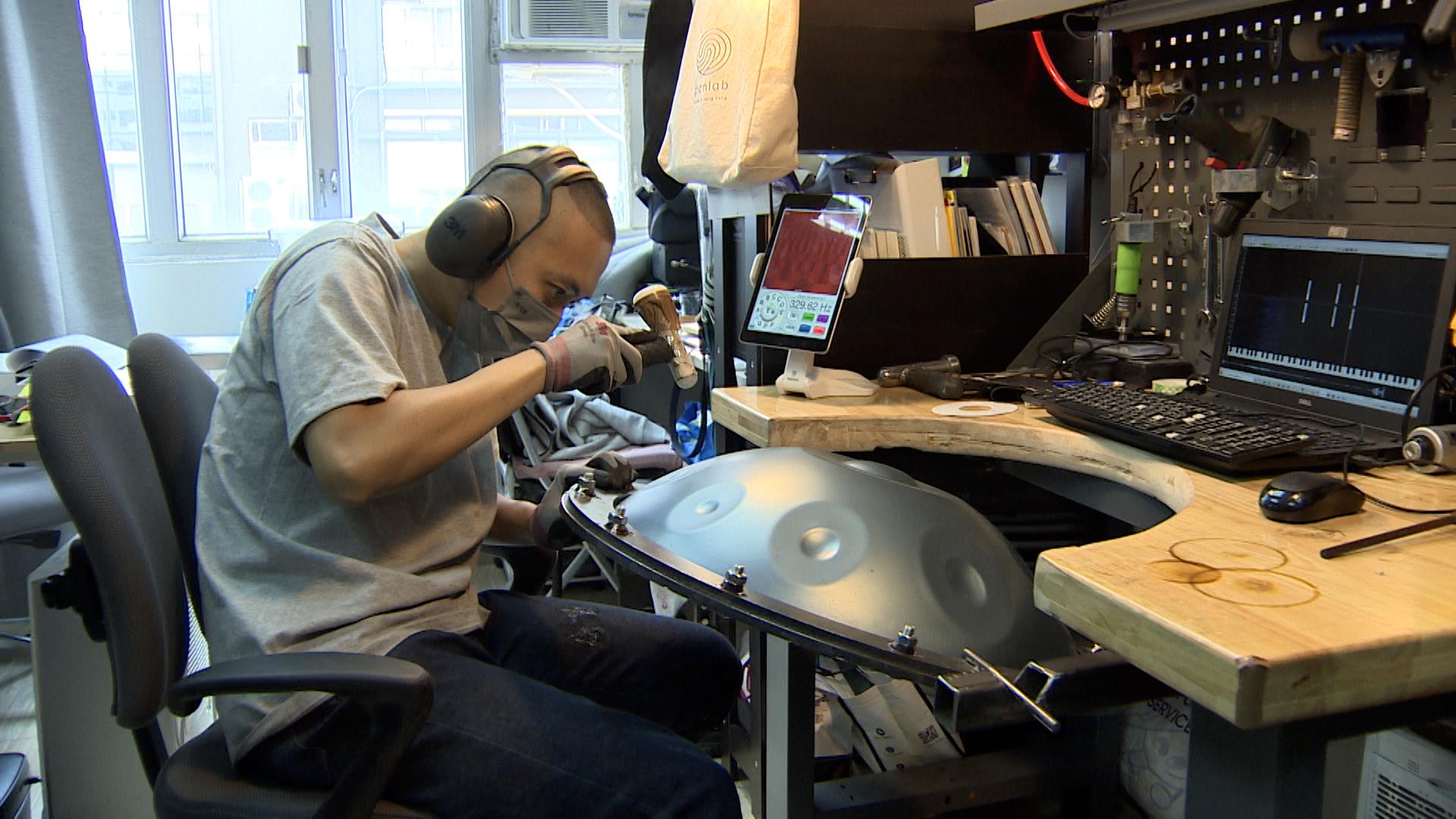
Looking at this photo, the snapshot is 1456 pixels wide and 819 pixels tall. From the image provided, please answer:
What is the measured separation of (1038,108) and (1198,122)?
1.30 feet

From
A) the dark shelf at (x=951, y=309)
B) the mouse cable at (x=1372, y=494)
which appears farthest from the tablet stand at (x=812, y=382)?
the mouse cable at (x=1372, y=494)

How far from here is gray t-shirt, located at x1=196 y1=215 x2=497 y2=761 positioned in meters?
1.13

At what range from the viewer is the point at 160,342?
4.29ft

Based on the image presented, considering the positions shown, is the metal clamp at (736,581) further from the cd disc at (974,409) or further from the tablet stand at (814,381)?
the tablet stand at (814,381)

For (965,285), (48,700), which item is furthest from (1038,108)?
(48,700)

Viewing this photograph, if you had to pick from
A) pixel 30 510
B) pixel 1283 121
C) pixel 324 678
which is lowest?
pixel 30 510

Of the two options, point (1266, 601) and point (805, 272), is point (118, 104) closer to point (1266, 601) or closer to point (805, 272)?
point (805, 272)

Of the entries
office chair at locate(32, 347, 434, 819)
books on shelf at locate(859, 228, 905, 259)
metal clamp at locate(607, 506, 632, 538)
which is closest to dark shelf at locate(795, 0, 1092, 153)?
books on shelf at locate(859, 228, 905, 259)

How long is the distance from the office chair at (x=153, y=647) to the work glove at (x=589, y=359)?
42 centimetres

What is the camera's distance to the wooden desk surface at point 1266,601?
71 cm

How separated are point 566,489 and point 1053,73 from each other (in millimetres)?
1106

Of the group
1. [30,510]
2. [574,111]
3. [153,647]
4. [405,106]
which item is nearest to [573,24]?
[574,111]

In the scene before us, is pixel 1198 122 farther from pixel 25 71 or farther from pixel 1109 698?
pixel 25 71

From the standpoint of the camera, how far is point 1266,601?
2.62 ft
